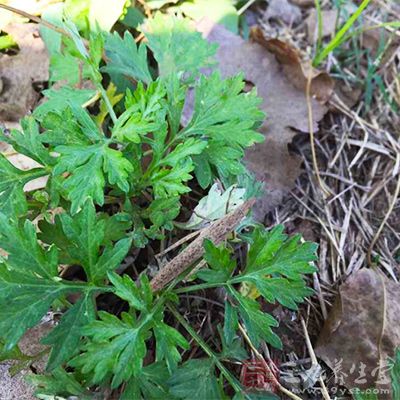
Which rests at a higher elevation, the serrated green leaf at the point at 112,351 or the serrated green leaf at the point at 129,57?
the serrated green leaf at the point at 129,57

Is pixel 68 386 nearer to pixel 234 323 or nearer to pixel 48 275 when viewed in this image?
pixel 48 275

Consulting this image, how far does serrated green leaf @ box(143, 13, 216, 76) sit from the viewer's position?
2.05m

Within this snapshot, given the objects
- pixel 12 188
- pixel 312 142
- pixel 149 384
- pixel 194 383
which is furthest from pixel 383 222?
pixel 12 188

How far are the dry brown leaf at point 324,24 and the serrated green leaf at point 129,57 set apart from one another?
41.2 inches

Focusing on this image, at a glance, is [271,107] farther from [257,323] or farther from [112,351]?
[112,351]

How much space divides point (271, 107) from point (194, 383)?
1335mm

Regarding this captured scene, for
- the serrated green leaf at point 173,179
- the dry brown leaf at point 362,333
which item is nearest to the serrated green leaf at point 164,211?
the serrated green leaf at point 173,179

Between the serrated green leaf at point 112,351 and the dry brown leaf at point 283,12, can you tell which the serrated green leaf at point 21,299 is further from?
the dry brown leaf at point 283,12

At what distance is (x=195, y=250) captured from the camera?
5.47 ft

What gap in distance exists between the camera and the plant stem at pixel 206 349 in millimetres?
1584

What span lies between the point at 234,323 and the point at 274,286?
17 cm

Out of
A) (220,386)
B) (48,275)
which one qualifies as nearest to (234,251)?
(220,386)

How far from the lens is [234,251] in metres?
1.93

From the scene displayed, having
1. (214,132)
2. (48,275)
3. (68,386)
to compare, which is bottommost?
(68,386)
